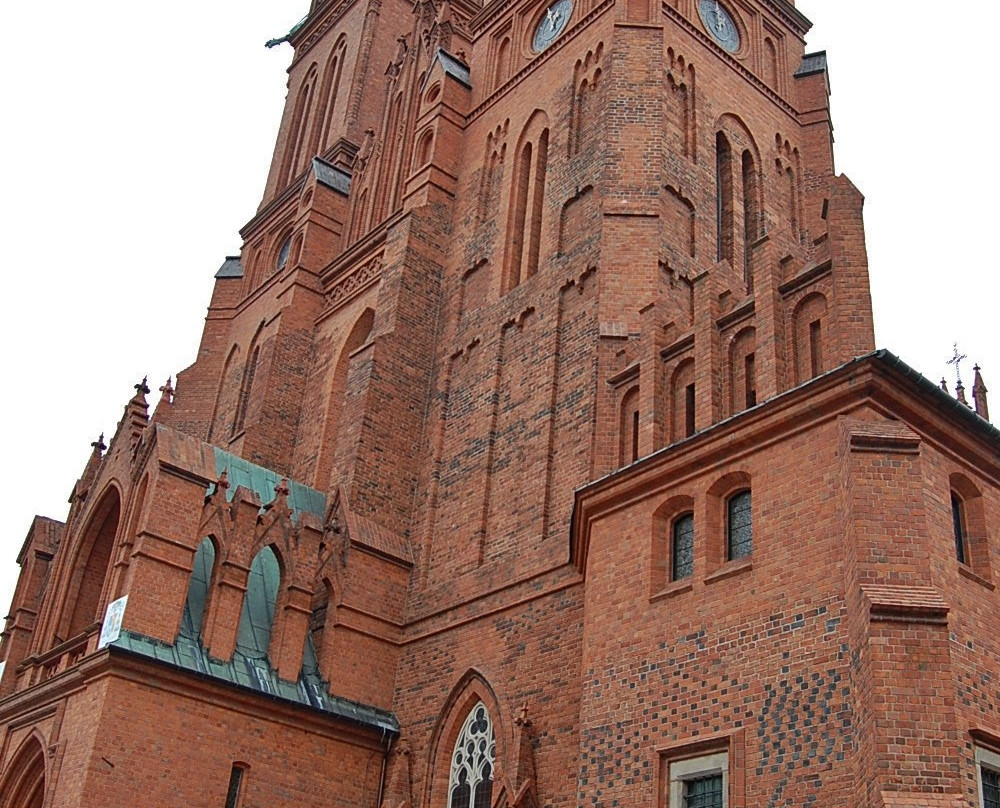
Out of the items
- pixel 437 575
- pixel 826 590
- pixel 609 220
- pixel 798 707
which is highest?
pixel 609 220

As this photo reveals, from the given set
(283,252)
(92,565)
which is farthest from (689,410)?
(283,252)

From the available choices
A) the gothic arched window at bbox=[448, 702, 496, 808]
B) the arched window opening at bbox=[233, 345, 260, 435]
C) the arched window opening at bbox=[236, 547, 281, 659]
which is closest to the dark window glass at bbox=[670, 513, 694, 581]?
the gothic arched window at bbox=[448, 702, 496, 808]

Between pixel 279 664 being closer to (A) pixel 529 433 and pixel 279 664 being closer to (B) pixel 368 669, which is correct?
(B) pixel 368 669

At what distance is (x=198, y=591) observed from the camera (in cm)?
2073

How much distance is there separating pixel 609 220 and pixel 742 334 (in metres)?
5.66

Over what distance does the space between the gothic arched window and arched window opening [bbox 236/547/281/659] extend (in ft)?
12.4

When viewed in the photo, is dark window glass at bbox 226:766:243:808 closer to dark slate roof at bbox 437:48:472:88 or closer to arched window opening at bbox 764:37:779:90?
dark slate roof at bbox 437:48:472:88

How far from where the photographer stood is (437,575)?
22062 mm

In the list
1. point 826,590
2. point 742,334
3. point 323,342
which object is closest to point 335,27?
point 323,342

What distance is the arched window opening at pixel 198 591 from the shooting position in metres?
19.8

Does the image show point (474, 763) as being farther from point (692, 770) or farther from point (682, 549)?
point (692, 770)

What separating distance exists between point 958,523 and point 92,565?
15.9 m

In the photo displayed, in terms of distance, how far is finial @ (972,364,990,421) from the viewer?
20.1 metres

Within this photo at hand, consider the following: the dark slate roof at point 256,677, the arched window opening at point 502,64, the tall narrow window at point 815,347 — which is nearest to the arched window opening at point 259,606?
the dark slate roof at point 256,677
